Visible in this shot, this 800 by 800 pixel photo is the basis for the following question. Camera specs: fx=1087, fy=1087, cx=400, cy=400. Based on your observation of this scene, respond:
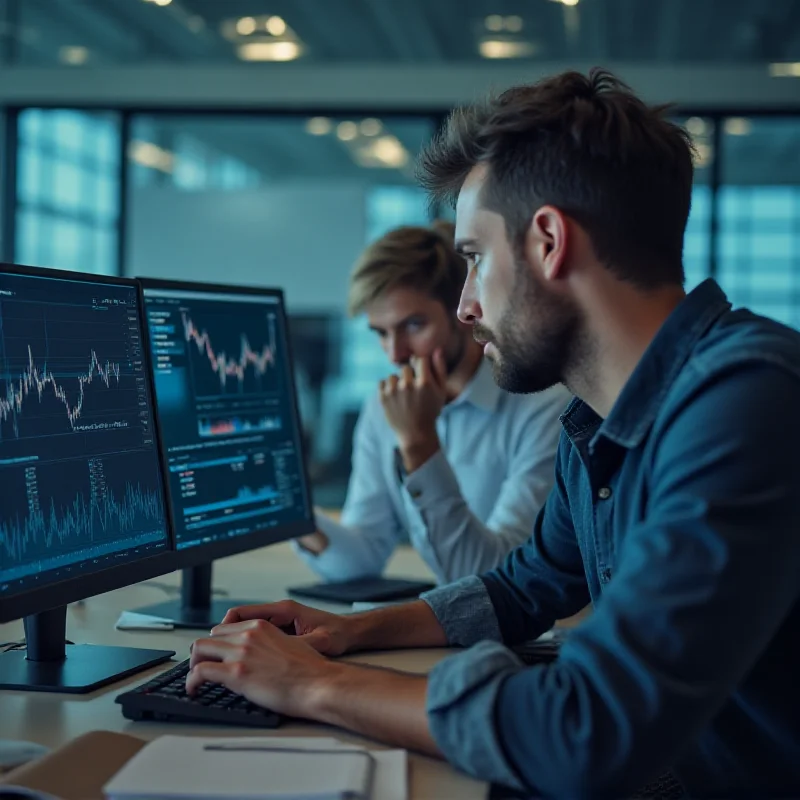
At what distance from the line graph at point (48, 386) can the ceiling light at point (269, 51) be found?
4212 mm

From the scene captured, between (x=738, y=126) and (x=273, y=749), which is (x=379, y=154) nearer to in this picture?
(x=738, y=126)

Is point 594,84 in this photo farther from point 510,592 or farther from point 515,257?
point 510,592

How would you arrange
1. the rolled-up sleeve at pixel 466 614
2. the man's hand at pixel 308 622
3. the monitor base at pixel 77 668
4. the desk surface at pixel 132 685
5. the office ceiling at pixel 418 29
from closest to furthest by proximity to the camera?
1. the desk surface at pixel 132 685
2. the monitor base at pixel 77 668
3. the man's hand at pixel 308 622
4. the rolled-up sleeve at pixel 466 614
5. the office ceiling at pixel 418 29

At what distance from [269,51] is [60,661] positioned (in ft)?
14.5

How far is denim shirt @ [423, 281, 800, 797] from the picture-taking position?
2.85 feet

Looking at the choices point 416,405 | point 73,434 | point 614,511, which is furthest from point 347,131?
point 614,511

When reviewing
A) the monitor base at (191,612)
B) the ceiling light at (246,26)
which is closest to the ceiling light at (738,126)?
the ceiling light at (246,26)

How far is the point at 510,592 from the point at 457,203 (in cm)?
52

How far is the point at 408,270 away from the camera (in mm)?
2297

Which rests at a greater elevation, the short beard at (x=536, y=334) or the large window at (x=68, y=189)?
the large window at (x=68, y=189)

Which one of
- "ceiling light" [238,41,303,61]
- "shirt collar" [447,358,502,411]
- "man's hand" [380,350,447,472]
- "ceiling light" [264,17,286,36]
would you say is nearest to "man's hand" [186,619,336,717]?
"man's hand" [380,350,447,472]

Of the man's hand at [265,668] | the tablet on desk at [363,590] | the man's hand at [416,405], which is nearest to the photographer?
the man's hand at [265,668]

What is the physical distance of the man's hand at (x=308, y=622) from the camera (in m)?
1.31

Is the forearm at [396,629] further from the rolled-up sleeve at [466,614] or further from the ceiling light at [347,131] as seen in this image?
the ceiling light at [347,131]
